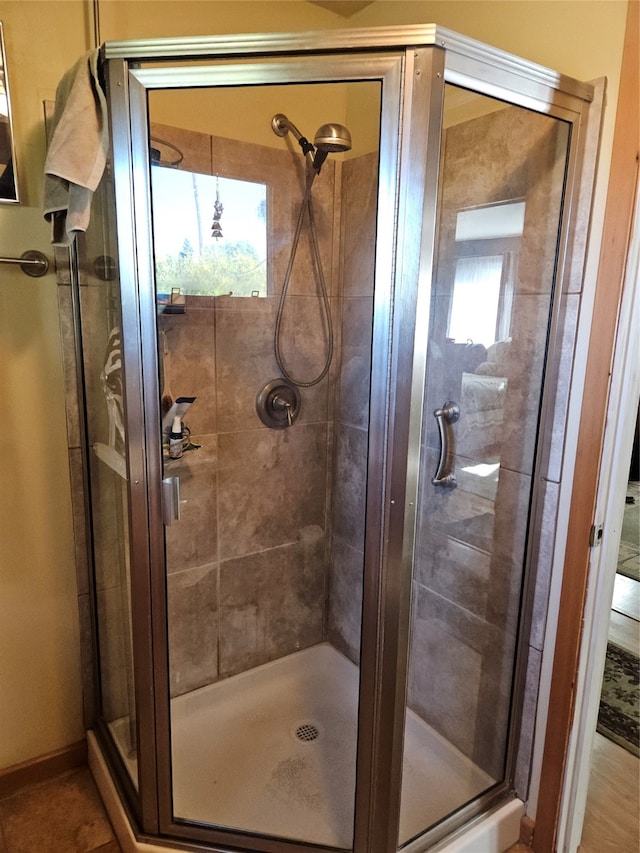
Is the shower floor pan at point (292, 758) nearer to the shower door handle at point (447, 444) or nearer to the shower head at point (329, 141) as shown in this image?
the shower door handle at point (447, 444)

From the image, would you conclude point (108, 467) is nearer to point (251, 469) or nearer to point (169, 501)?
point (169, 501)

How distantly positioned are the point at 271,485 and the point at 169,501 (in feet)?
2.27

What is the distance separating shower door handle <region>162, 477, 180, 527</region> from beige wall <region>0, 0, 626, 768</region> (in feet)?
1.69

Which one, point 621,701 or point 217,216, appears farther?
point 621,701

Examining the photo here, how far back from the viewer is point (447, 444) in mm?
1479

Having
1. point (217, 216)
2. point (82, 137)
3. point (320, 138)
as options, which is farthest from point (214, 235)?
point (82, 137)

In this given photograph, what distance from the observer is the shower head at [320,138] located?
4.59ft

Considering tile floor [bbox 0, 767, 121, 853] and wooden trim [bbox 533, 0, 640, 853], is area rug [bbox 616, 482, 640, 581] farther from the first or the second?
tile floor [bbox 0, 767, 121, 853]

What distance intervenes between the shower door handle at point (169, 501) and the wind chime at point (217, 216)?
769 mm

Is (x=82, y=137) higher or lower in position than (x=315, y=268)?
higher

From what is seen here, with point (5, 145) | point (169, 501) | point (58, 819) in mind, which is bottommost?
point (58, 819)

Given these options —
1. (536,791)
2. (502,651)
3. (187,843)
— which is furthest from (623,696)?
(187,843)

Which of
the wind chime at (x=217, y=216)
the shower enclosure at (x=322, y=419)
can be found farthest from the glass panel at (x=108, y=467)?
the wind chime at (x=217, y=216)

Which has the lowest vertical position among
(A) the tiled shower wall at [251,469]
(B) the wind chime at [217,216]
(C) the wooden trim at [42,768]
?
(C) the wooden trim at [42,768]
